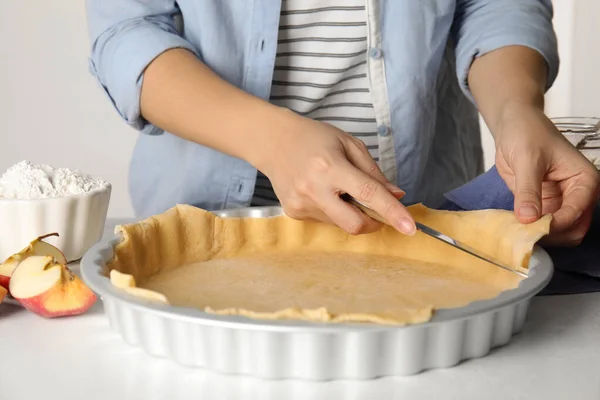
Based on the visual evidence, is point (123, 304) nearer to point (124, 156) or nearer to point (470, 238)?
point (470, 238)

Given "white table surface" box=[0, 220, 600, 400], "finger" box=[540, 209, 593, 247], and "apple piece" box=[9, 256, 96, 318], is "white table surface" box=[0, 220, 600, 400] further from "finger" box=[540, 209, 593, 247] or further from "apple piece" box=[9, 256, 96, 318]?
"finger" box=[540, 209, 593, 247]

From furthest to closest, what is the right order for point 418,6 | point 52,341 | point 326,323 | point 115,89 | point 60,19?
point 60,19
point 418,6
point 115,89
point 52,341
point 326,323

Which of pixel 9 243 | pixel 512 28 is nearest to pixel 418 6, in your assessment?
pixel 512 28

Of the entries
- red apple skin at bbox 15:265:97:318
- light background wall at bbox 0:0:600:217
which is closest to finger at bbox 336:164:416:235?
red apple skin at bbox 15:265:97:318

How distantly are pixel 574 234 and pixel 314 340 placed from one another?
1.26 ft

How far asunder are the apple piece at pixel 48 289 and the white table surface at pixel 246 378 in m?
0.02

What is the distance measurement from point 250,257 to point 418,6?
0.45 m

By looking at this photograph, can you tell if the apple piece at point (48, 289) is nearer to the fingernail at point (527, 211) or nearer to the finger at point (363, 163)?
the finger at point (363, 163)

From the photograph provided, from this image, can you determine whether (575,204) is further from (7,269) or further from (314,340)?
(7,269)

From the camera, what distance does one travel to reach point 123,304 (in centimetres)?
58

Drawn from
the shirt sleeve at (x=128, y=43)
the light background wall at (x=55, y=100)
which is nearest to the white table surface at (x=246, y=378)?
the shirt sleeve at (x=128, y=43)

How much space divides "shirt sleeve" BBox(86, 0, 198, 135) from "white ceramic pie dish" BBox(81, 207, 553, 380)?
0.36 m

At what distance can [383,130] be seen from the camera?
1.05 metres

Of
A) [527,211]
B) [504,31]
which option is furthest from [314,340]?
[504,31]
